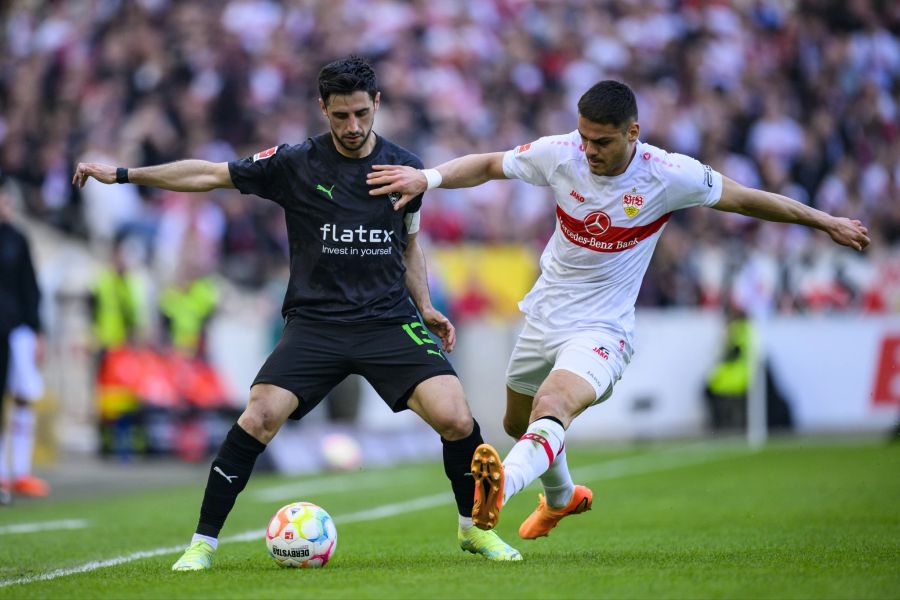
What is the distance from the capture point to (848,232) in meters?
7.28

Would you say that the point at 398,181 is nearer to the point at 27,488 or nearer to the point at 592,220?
the point at 592,220

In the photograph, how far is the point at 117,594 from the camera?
591 centimetres

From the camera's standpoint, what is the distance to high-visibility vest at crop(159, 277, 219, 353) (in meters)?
17.3

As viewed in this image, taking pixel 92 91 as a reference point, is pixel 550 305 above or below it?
below

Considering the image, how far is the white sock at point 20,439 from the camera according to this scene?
509 inches

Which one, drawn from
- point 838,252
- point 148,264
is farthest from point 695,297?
point 148,264

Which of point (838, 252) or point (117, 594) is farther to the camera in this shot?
point (838, 252)

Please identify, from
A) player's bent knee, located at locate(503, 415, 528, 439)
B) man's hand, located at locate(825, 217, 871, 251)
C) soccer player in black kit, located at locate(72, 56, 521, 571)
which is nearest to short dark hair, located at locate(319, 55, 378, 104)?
soccer player in black kit, located at locate(72, 56, 521, 571)

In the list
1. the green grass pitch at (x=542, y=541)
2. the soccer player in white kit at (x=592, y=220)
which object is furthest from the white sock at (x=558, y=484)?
the green grass pitch at (x=542, y=541)

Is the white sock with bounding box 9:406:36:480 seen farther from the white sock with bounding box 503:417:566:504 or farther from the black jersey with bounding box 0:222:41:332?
the white sock with bounding box 503:417:566:504

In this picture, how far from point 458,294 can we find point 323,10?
6345 millimetres

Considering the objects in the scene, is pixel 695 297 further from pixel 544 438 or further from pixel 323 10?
pixel 544 438

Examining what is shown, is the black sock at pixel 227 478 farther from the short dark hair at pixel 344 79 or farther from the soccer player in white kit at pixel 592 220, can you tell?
the short dark hair at pixel 344 79

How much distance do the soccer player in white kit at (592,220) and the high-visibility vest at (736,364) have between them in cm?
1100
